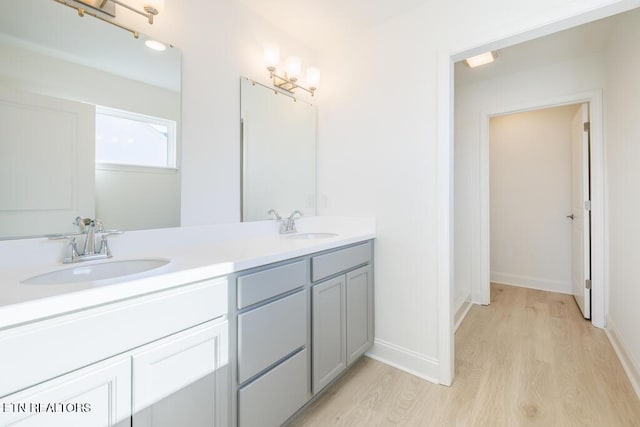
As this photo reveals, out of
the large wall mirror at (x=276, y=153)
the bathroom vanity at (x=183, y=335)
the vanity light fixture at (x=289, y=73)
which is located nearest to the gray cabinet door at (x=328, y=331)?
the bathroom vanity at (x=183, y=335)

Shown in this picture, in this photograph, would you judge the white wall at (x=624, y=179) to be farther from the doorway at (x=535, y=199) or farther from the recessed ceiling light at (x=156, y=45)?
the recessed ceiling light at (x=156, y=45)

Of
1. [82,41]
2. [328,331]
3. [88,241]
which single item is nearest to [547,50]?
[328,331]

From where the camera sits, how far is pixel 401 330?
193cm

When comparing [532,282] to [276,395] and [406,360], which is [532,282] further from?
Result: [276,395]

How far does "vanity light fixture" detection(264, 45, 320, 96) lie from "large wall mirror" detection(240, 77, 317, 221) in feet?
0.28

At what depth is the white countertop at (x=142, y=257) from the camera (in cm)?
70

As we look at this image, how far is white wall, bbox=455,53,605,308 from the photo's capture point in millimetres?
2824

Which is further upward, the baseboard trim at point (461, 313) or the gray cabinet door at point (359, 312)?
the gray cabinet door at point (359, 312)

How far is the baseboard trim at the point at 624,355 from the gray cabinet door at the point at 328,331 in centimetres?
171

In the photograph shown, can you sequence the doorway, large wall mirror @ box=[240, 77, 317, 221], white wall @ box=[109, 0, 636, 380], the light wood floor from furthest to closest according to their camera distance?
the doorway < large wall mirror @ box=[240, 77, 317, 221] < white wall @ box=[109, 0, 636, 380] < the light wood floor

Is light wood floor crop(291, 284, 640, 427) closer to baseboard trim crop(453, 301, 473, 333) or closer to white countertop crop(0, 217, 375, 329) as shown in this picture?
baseboard trim crop(453, 301, 473, 333)

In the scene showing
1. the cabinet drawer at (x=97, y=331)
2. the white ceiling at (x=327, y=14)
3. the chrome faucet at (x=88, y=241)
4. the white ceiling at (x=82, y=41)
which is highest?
the white ceiling at (x=327, y=14)

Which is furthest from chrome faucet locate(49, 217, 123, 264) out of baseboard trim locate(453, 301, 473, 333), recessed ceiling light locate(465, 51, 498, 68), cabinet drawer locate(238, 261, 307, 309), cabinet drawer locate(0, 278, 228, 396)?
recessed ceiling light locate(465, 51, 498, 68)

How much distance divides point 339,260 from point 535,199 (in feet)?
10.7
